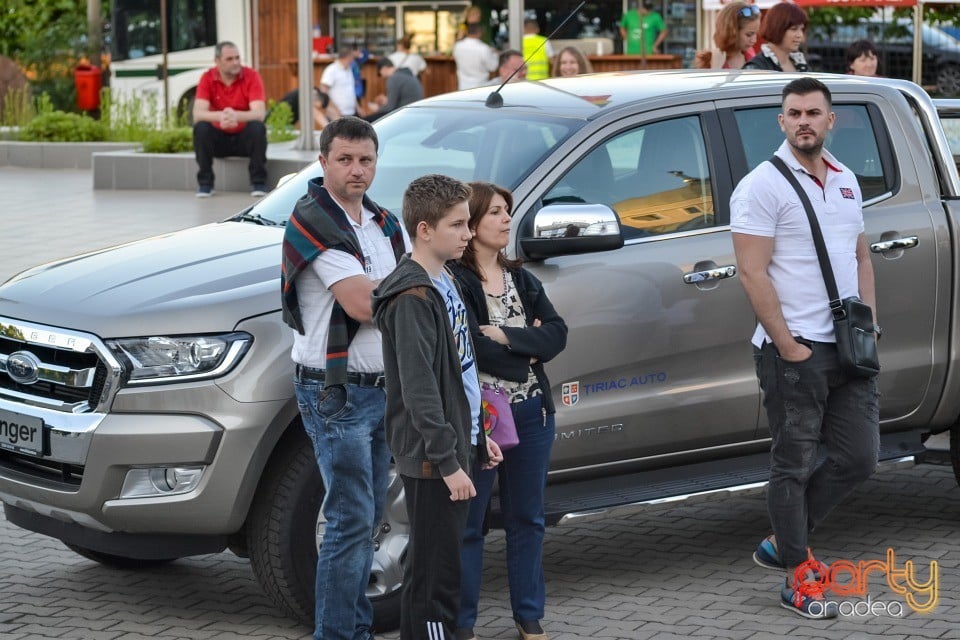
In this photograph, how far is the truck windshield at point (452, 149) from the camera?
561cm

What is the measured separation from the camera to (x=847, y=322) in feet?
17.0

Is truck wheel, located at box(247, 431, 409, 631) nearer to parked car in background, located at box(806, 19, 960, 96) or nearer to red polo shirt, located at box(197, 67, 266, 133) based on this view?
red polo shirt, located at box(197, 67, 266, 133)

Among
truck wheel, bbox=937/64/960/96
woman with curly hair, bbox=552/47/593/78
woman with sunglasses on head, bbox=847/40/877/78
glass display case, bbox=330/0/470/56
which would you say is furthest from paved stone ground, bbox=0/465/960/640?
glass display case, bbox=330/0/470/56

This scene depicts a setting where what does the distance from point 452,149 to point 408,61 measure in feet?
54.3

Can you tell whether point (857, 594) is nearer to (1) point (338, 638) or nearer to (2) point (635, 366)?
(2) point (635, 366)

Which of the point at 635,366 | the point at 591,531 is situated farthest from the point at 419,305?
the point at 591,531

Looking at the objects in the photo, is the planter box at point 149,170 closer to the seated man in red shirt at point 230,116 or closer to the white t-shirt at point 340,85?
the seated man in red shirt at point 230,116

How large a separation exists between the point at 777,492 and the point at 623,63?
729 inches

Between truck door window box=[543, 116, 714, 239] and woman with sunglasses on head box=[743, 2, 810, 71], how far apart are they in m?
2.69

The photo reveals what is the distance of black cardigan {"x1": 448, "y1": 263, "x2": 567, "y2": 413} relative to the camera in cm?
468

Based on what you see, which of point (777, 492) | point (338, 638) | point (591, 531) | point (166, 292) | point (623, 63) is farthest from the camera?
point (623, 63)

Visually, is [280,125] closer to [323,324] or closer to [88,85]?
[88,85]

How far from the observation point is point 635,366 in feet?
18.1

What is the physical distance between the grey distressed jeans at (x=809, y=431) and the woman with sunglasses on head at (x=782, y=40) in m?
3.40
